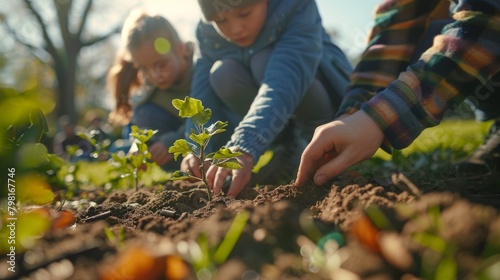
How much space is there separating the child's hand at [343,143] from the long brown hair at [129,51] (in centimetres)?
303

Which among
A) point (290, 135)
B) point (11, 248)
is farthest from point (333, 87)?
point (11, 248)

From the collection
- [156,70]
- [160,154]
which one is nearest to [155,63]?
[156,70]

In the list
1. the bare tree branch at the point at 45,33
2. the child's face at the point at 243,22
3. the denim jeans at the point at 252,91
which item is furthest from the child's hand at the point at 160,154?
the bare tree branch at the point at 45,33

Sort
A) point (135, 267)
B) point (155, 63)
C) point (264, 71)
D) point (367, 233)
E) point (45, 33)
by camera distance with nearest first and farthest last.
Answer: point (135, 267), point (367, 233), point (264, 71), point (155, 63), point (45, 33)

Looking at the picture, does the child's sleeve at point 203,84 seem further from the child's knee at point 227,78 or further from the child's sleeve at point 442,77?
the child's sleeve at point 442,77

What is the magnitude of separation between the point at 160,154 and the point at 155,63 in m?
1.15

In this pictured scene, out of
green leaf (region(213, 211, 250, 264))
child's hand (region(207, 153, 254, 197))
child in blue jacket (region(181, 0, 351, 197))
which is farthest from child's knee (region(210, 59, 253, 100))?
green leaf (region(213, 211, 250, 264))

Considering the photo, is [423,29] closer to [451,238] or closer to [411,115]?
[411,115]

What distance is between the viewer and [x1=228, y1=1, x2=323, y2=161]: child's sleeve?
2168mm

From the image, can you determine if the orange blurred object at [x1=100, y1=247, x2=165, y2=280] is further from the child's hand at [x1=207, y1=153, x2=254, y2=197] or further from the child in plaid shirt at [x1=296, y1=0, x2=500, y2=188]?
the child's hand at [x1=207, y1=153, x2=254, y2=197]

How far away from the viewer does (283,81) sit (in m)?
2.49

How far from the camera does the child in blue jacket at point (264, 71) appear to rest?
229 cm

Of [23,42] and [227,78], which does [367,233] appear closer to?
[227,78]

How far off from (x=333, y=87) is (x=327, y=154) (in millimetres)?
1745
